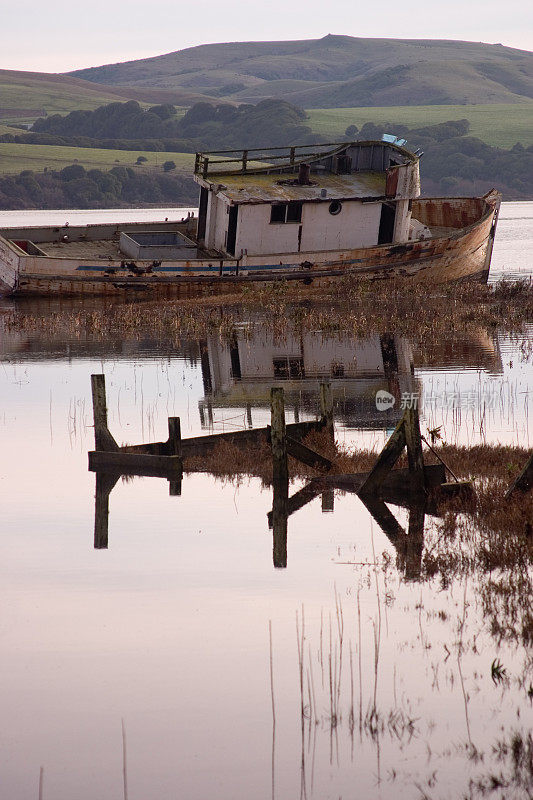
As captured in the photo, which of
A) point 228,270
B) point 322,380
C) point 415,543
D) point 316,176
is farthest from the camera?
point 316,176

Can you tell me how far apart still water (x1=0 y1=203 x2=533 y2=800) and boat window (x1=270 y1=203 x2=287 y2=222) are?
58.4 feet

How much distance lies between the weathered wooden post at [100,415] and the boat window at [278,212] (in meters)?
19.4

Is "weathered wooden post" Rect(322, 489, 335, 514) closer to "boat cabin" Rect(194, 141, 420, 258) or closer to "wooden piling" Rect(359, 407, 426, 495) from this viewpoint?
"wooden piling" Rect(359, 407, 426, 495)

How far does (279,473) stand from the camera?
11750 mm

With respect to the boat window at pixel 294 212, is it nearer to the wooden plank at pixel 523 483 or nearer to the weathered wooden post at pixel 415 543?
the weathered wooden post at pixel 415 543

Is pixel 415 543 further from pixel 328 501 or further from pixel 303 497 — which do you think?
pixel 303 497

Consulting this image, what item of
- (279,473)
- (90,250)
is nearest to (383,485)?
(279,473)

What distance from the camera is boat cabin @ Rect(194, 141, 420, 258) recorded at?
103 feet

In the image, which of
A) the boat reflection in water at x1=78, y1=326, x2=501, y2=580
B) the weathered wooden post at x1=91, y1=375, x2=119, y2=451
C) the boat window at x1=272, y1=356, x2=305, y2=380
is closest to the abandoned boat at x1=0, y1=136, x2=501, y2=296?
the boat reflection in water at x1=78, y1=326, x2=501, y2=580

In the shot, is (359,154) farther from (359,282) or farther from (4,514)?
(4,514)

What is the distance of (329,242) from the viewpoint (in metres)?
32.3

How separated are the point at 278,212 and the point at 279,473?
20.7 meters

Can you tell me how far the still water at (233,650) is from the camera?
6.11 m

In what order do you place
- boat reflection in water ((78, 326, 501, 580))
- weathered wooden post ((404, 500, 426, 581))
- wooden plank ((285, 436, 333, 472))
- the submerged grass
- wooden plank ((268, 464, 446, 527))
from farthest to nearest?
the submerged grass
wooden plank ((285, 436, 333, 472))
wooden plank ((268, 464, 446, 527))
boat reflection in water ((78, 326, 501, 580))
weathered wooden post ((404, 500, 426, 581))
